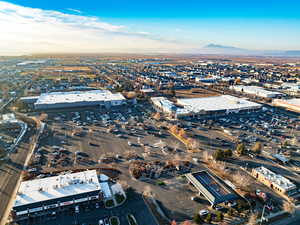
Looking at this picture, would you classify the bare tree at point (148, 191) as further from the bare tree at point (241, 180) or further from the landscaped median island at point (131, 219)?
the bare tree at point (241, 180)

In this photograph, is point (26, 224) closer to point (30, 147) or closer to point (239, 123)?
point (30, 147)

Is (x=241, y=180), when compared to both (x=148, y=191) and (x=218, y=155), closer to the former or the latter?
(x=218, y=155)

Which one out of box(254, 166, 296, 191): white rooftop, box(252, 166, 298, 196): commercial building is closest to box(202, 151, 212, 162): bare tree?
box(252, 166, 298, 196): commercial building

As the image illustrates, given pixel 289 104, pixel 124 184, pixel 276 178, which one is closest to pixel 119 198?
pixel 124 184

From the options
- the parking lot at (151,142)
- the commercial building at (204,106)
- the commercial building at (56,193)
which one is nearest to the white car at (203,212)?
the parking lot at (151,142)

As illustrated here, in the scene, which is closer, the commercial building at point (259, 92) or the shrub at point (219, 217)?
the shrub at point (219, 217)

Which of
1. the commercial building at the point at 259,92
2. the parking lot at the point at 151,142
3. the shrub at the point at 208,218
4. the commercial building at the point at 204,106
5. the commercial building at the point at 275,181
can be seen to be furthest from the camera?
the commercial building at the point at 259,92
